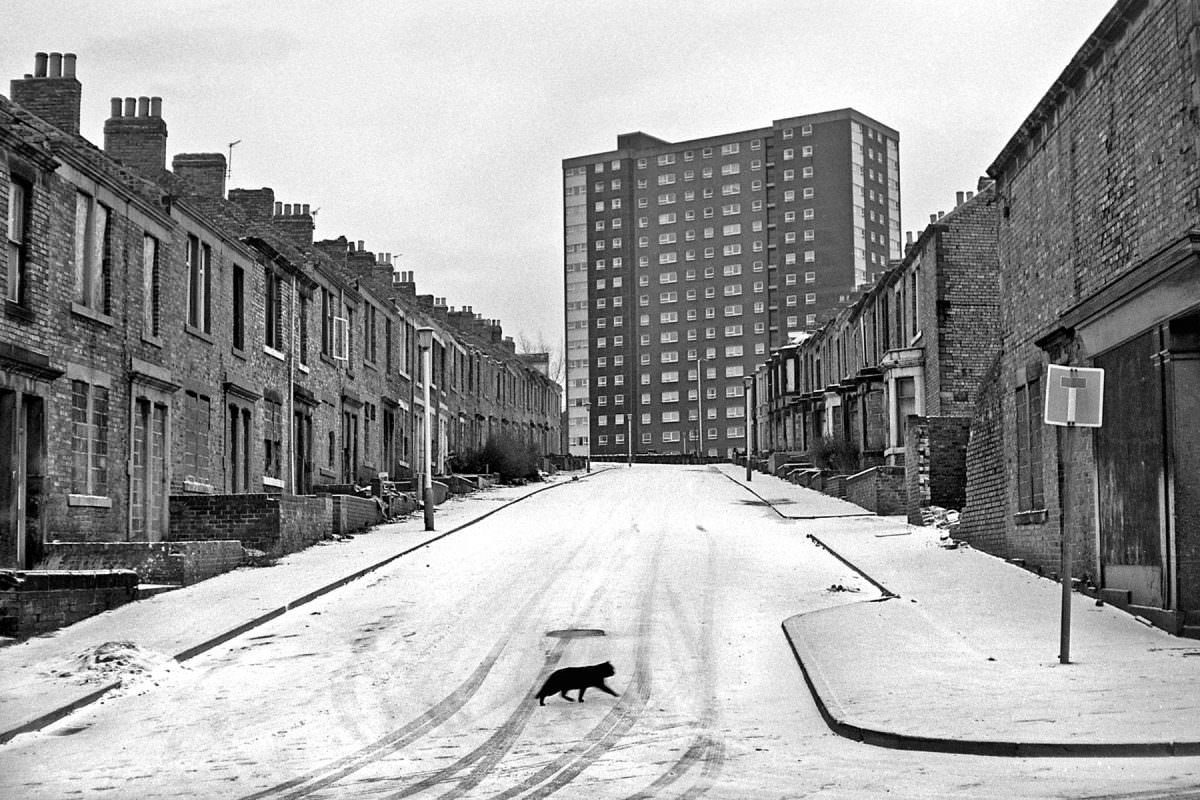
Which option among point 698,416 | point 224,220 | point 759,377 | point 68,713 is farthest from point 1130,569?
point 698,416

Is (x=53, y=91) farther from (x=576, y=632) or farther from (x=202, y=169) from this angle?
(x=576, y=632)

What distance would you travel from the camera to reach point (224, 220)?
106ft

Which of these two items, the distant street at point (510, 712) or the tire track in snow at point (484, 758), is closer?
the tire track in snow at point (484, 758)

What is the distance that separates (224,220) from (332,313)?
5388 mm

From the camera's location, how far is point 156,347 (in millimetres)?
24188

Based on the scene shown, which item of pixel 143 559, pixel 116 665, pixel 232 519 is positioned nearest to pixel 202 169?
pixel 232 519

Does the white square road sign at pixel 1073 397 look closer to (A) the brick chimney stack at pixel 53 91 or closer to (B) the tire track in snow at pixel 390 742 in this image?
(B) the tire track in snow at pixel 390 742

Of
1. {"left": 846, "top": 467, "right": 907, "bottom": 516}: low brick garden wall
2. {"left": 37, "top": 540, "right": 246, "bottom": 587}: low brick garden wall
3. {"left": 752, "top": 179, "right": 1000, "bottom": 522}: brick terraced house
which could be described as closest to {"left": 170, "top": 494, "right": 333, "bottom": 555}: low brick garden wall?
{"left": 37, "top": 540, "right": 246, "bottom": 587}: low brick garden wall

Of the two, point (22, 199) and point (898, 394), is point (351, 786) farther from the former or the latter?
point (898, 394)

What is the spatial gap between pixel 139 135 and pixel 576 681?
2145 cm

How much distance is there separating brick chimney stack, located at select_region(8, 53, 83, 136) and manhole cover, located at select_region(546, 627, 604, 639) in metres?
13.8

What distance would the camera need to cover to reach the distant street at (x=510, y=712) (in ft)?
30.5

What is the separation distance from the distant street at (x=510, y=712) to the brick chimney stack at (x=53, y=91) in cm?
903

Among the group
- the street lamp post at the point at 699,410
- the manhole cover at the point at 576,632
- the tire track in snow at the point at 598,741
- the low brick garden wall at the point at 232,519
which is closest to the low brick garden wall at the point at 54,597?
the low brick garden wall at the point at 232,519
